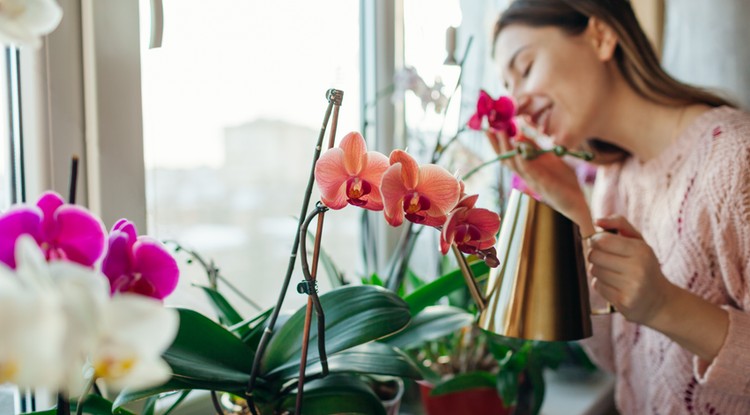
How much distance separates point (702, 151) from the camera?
0.86m

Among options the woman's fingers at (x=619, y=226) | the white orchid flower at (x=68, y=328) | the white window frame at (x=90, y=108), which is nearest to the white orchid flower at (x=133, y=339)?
the white orchid flower at (x=68, y=328)

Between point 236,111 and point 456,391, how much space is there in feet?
1.71

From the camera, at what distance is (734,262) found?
2.57 feet

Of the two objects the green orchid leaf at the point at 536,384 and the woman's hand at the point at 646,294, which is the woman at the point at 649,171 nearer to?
the woman's hand at the point at 646,294

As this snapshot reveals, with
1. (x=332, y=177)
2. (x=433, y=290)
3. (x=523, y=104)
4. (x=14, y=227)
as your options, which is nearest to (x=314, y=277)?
(x=332, y=177)

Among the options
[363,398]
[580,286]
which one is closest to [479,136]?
[580,286]

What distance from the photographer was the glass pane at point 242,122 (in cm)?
81

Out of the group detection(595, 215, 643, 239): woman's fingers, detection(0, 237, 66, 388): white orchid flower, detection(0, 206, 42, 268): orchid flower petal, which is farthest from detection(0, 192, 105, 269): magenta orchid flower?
detection(595, 215, 643, 239): woman's fingers

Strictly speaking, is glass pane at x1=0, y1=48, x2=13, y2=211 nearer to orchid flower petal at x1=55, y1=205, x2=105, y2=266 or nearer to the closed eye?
orchid flower petal at x1=55, y1=205, x2=105, y2=266

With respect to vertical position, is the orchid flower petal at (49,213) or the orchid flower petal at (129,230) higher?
the orchid flower petal at (49,213)

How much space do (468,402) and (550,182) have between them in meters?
0.36

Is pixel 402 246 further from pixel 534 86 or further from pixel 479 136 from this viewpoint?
pixel 479 136

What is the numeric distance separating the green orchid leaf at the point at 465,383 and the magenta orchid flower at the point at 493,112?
349mm

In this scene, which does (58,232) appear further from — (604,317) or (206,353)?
(604,317)
